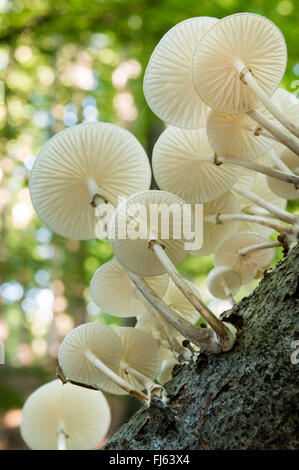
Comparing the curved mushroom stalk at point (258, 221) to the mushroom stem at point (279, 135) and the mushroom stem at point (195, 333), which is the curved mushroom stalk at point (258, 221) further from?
the mushroom stem at point (195, 333)

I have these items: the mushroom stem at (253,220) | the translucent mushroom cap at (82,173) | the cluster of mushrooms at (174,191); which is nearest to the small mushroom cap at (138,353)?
the cluster of mushrooms at (174,191)

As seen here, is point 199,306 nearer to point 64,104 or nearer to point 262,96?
point 262,96

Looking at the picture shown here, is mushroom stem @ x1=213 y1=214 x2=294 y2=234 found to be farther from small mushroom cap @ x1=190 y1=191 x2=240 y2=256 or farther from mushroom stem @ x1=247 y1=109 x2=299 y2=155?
mushroom stem @ x1=247 y1=109 x2=299 y2=155

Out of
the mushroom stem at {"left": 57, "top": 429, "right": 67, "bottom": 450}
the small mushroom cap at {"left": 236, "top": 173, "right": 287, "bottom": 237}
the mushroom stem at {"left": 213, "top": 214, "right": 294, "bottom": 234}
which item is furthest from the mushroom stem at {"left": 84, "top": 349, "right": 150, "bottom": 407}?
the small mushroom cap at {"left": 236, "top": 173, "right": 287, "bottom": 237}

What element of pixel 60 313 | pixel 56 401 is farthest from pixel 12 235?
pixel 56 401

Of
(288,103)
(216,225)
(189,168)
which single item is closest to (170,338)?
(216,225)

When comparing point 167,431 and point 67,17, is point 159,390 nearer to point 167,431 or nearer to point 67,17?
point 167,431

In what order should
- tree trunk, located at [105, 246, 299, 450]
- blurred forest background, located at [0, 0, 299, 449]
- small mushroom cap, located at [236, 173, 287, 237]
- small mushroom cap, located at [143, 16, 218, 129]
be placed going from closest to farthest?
1. tree trunk, located at [105, 246, 299, 450]
2. small mushroom cap, located at [143, 16, 218, 129]
3. small mushroom cap, located at [236, 173, 287, 237]
4. blurred forest background, located at [0, 0, 299, 449]
